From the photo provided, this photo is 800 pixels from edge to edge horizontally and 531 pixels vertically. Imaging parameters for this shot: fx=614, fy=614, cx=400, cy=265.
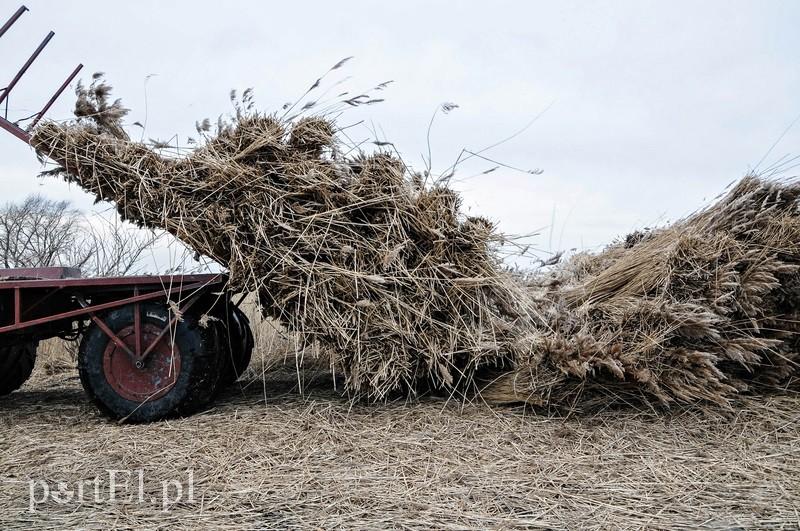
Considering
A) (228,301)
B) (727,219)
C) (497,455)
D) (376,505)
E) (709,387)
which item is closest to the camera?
(376,505)

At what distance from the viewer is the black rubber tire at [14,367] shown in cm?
555

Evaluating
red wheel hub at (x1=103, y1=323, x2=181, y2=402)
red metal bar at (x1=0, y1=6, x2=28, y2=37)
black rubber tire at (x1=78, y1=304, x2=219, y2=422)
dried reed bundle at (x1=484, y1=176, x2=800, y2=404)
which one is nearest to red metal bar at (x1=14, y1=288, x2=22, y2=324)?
black rubber tire at (x1=78, y1=304, x2=219, y2=422)

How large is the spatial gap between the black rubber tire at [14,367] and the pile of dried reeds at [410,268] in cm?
235

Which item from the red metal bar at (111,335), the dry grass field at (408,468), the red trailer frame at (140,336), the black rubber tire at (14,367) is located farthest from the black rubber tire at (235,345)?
the black rubber tire at (14,367)

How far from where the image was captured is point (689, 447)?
3.46m

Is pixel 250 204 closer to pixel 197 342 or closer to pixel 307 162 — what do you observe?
pixel 307 162

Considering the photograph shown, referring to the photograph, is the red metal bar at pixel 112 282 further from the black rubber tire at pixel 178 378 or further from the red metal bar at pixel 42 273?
the red metal bar at pixel 42 273

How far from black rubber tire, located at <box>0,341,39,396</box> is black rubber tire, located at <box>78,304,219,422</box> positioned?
173cm

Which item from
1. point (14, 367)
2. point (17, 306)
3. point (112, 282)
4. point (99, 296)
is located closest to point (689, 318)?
point (112, 282)

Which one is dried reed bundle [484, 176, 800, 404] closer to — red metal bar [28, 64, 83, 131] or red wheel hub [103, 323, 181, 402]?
red wheel hub [103, 323, 181, 402]

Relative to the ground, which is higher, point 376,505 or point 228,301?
point 228,301

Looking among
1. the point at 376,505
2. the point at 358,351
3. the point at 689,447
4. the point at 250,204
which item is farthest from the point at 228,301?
the point at 689,447

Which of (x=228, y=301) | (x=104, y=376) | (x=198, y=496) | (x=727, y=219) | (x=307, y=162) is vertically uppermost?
(x=307, y=162)

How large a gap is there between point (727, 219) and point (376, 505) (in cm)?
305
